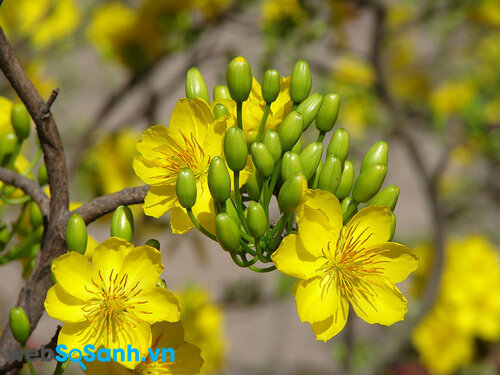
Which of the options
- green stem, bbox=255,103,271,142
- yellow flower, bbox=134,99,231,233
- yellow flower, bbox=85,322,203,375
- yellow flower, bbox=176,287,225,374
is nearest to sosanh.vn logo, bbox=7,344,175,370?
yellow flower, bbox=85,322,203,375

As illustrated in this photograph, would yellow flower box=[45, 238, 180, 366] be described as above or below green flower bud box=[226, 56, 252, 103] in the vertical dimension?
below

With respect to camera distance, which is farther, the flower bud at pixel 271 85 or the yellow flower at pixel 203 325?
the yellow flower at pixel 203 325

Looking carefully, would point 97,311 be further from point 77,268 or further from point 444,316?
point 444,316

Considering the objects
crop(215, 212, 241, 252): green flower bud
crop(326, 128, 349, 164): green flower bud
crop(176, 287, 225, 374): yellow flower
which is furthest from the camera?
crop(176, 287, 225, 374): yellow flower

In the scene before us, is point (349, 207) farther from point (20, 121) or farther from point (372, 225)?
point (20, 121)

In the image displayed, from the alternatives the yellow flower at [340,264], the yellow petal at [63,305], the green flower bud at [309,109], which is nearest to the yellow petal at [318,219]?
the yellow flower at [340,264]

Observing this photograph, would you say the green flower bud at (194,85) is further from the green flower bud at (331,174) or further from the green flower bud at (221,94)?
the green flower bud at (331,174)

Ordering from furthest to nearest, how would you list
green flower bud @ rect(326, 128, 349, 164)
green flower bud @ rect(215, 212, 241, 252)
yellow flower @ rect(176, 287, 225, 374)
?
yellow flower @ rect(176, 287, 225, 374) < green flower bud @ rect(326, 128, 349, 164) < green flower bud @ rect(215, 212, 241, 252)

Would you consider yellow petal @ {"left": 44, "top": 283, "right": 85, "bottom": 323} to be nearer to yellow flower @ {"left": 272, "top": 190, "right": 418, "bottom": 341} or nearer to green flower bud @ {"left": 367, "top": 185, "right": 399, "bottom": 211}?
yellow flower @ {"left": 272, "top": 190, "right": 418, "bottom": 341}
